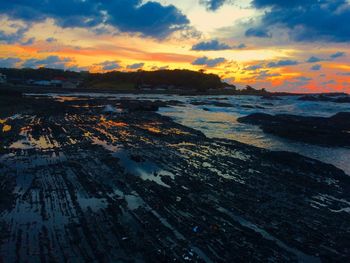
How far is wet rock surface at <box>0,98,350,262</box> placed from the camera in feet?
27.3

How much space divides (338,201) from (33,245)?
32.7 ft

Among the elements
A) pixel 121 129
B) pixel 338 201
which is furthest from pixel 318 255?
pixel 121 129

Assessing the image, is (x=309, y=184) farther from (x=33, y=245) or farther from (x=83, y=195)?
(x=33, y=245)

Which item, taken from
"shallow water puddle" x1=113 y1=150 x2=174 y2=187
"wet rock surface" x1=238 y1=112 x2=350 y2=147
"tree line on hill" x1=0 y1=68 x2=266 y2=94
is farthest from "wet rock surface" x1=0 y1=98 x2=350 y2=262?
"tree line on hill" x1=0 y1=68 x2=266 y2=94

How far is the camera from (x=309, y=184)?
1428 cm

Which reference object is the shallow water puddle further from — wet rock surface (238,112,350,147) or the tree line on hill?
the tree line on hill

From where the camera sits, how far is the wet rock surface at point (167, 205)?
8336 millimetres

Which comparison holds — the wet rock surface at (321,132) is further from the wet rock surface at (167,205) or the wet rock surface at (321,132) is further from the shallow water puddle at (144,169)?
the shallow water puddle at (144,169)

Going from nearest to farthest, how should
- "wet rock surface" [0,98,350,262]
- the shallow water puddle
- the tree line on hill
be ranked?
"wet rock surface" [0,98,350,262] < the shallow water puddle < the tree line on hill

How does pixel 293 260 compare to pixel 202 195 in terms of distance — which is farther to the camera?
pixel 202 195

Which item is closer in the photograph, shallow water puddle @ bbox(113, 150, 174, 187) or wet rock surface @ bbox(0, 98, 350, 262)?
wet rock surface @ bbox(0, 98, 350, 262)

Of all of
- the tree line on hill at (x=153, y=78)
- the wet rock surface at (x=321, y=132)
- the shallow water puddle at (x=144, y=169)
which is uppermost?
the tree line on hill at (x=153, y=78)

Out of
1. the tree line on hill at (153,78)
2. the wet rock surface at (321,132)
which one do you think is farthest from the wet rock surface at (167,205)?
the tree line on hill at (153,78)

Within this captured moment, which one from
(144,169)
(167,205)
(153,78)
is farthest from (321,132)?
(153,78)
